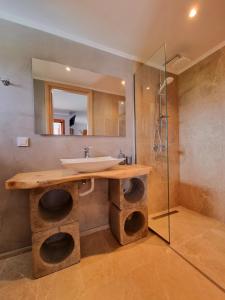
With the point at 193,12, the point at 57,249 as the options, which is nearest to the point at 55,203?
the point at 57,249

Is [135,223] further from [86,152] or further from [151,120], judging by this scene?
[151,120]

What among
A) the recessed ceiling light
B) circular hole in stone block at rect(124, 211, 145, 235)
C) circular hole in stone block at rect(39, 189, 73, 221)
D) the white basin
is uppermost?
the recessed ceiling light

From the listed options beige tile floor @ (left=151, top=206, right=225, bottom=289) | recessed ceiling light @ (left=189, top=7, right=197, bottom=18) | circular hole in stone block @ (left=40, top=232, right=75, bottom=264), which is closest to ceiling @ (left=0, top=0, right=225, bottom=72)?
Answer: recessed ceiling light @ (left=189, top=7, right=197, bottom=18)

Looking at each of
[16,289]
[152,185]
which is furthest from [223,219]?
[16,289]

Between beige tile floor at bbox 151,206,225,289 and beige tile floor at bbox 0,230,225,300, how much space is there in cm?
11

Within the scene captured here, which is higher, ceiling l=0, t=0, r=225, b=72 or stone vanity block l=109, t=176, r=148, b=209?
ceiling l=0, t=0, r=225, b=72

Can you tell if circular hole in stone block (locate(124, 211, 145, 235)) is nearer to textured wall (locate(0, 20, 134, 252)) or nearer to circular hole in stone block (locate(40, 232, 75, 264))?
circular hole in stone block (locate(40, 232, 75, 264))

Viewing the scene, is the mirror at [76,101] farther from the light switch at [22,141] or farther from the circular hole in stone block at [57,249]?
the circular hole in stone block at [57,249]

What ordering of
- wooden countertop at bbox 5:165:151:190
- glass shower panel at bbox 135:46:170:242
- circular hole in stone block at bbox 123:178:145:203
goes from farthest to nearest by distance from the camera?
1. glass shower panel at bbox 135:46:170:242
2. circular hole in stone block at bbox 123:178:145:203
3. wooden countertop at bbox 5:165:151:190

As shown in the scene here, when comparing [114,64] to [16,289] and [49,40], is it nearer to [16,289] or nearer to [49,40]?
[49,40]

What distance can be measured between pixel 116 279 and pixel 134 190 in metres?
0.89

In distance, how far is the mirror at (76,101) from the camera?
1.53 m

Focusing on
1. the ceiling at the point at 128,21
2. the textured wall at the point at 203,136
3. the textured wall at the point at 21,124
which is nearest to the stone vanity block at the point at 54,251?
the textured wall at the point at 21,124

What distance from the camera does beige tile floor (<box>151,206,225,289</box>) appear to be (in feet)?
4.05
